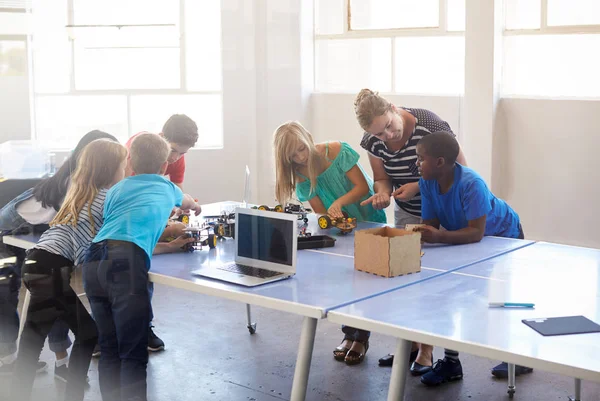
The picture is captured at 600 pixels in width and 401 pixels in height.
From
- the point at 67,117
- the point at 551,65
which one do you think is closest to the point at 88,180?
the point at 67,117

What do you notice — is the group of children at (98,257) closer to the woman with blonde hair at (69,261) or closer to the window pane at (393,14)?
the woman with blonde hair at (69,261)

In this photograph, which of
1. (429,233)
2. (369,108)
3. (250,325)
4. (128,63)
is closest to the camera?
(429,233)

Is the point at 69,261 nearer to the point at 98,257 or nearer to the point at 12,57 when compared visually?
the point at 98,257

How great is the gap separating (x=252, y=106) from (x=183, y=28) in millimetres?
966

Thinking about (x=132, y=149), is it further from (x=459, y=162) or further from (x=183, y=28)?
(x=183, y=28)

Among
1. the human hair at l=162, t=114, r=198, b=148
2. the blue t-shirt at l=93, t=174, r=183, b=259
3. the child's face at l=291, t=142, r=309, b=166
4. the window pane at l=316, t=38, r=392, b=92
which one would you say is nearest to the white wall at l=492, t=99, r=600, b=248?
the window pane at l=316, t=38, r=392, b=92

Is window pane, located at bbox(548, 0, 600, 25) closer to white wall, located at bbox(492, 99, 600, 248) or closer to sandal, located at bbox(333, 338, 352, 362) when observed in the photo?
white wall, located at bbox(492, 99, 600, 248)

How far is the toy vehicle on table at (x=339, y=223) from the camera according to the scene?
366cm

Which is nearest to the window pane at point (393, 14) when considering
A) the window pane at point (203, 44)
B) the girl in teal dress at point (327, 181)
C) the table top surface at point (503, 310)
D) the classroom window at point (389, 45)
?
the classroom window at point (389, 45)

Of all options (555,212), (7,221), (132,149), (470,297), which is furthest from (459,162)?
(555,212)

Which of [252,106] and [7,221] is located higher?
[252,106]

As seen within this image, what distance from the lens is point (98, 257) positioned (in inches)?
118

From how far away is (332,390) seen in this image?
357cm

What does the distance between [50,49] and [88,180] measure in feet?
1.66
